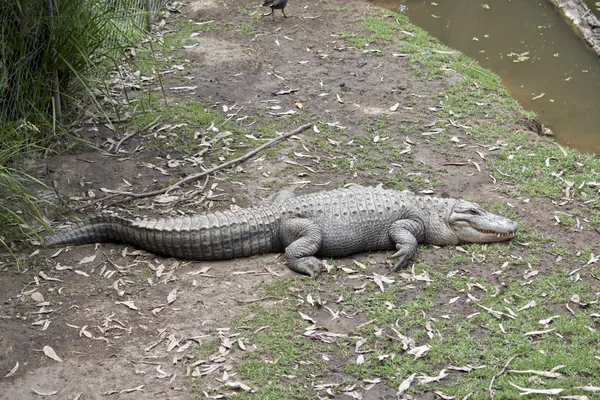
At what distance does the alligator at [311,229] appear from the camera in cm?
516

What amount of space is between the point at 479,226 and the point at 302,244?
1475 mm

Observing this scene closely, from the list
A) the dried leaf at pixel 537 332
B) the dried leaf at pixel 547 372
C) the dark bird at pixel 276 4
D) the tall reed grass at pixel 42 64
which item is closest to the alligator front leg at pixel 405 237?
the dried leaf at pixel 537 332

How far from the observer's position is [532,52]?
408 inches

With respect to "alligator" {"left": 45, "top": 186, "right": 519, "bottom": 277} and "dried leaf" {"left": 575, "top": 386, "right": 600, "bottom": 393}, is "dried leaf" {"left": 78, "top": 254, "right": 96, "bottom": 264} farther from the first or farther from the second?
"dried leaf" {"left": 575, "top": 386, "right": 600, "bottom": 393}

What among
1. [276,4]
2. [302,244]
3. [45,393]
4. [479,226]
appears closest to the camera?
[45,393]

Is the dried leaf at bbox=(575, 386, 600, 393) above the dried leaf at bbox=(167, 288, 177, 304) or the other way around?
above

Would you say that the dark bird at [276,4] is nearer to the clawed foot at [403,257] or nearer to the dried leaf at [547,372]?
the clawed foot at [403,257]

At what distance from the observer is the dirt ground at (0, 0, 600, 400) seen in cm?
414

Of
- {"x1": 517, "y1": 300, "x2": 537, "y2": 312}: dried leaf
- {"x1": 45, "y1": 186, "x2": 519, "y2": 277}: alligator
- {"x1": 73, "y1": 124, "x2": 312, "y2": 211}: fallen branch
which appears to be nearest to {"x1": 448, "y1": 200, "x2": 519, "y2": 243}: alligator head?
{"x1": 45, "y1": 186, "x2": 519, "y2": 277}: alligator

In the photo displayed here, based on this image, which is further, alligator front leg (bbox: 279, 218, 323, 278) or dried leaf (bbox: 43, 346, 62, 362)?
alligator front leg (bbox: 279, 218, 323, 278)

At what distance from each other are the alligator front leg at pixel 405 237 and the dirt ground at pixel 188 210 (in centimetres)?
17

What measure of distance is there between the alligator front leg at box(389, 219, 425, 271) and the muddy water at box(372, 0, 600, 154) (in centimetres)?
368

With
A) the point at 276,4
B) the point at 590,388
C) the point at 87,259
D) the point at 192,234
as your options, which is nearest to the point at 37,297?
the point at 87,259

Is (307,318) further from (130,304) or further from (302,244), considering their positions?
(130,304)
